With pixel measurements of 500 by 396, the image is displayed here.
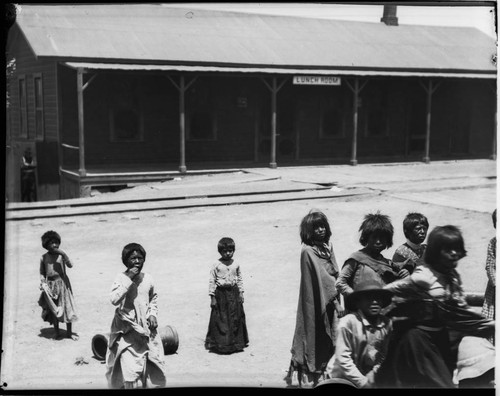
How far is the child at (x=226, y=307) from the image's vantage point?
6699 mm

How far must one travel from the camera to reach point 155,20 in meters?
22.0

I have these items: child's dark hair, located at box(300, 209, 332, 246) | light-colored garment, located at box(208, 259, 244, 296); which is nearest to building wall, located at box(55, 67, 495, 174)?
light-colored garment, located at box(208, 259, 244, 296)

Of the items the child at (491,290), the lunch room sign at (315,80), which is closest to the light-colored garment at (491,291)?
the child at (491,290)


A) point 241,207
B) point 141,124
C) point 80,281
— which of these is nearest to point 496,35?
point 80,281

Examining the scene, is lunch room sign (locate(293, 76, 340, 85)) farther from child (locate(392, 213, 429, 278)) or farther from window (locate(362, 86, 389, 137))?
child (locate(392, 213, 429, 278))

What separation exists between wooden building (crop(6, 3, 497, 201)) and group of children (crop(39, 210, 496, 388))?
42.3ft

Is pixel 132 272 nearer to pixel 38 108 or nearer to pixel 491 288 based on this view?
pixel 491 288

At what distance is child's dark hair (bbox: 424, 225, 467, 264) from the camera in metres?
5.16

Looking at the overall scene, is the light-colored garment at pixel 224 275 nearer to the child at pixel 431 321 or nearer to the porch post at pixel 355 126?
the child at pixel 431 321

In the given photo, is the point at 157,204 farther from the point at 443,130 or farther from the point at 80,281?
the point at 443,130

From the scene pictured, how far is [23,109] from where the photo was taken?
22.3 m

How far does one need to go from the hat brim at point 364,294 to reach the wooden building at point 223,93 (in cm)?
1365

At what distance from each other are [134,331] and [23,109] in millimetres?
18215

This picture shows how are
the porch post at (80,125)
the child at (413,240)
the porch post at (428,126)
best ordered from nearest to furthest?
the child at (413,240)
the porch post at (80,125)
the porch post at (428,126)
